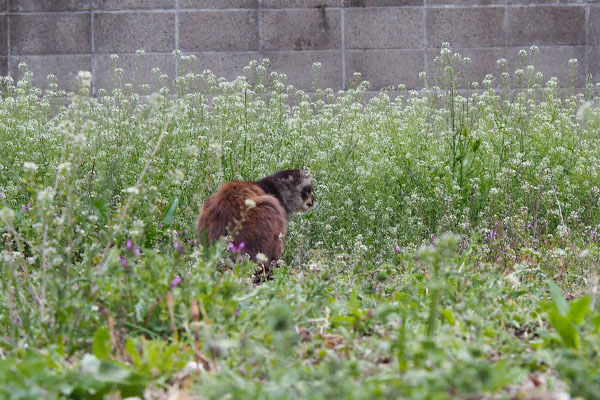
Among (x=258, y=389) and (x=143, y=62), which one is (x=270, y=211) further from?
(x=143, y=62)

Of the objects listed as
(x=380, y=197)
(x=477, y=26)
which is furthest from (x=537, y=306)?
(x=477, y=26)

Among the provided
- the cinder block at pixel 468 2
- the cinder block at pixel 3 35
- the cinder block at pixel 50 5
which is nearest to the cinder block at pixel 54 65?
the cinder block at pixel 3 35

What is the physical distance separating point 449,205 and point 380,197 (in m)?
0.71

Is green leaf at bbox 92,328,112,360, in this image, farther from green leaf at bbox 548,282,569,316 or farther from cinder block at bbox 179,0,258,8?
cinder block at bbox 179,0,258,8

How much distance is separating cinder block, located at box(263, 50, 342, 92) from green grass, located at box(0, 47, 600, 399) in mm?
1804

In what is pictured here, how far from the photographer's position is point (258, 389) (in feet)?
5.17

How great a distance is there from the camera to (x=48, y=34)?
28.2ft

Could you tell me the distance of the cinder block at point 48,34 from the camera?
857 cm

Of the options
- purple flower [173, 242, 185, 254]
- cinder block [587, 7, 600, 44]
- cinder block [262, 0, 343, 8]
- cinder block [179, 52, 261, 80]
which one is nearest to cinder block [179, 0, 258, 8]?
cinder block [262, 0, 343, 8]

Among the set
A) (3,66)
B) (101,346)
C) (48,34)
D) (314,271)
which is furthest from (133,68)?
(101,346)

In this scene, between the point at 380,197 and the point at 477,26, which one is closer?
the point at 380,197

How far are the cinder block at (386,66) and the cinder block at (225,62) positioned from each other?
1.14m

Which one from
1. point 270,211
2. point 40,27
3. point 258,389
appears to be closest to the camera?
point 258,389

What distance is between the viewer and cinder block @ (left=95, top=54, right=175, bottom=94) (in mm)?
8602
